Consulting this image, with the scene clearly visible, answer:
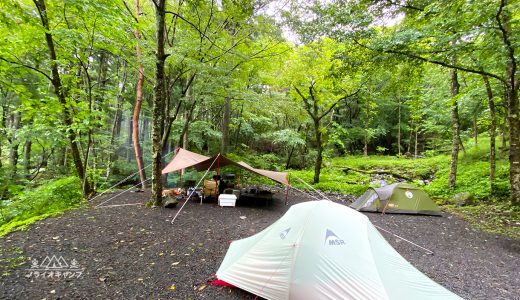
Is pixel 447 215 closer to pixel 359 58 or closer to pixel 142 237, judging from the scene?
pixel 359 58

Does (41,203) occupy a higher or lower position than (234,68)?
lower

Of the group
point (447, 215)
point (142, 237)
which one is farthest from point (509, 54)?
point (142, 237)

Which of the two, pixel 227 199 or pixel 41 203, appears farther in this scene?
pixel 227 199

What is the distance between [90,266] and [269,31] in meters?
7.23

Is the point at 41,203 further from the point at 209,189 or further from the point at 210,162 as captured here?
the point at 210,162

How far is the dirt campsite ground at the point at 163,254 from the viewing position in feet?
8.87

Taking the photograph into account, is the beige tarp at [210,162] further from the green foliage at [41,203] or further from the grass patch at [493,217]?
the grass patch at [493,217]

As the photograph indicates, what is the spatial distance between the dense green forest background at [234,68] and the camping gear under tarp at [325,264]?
3.11 metres

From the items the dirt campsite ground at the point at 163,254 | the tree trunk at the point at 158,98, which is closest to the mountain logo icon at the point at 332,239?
the dirt campsite ground at the point at 163,254

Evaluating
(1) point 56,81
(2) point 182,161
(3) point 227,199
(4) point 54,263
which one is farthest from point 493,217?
(1) point 56,81

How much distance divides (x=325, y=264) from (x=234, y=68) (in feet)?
24.6

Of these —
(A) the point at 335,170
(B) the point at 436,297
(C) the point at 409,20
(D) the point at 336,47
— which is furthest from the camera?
(A) the point at 335,170

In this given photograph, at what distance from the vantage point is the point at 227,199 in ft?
22.5

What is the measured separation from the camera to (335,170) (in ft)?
44.3
